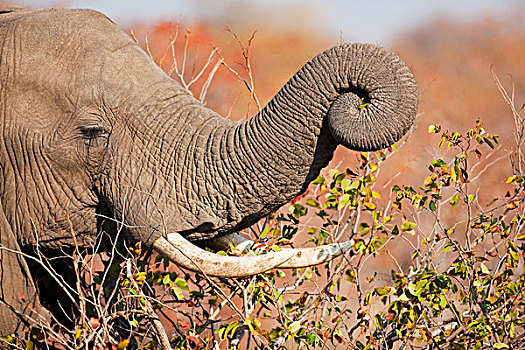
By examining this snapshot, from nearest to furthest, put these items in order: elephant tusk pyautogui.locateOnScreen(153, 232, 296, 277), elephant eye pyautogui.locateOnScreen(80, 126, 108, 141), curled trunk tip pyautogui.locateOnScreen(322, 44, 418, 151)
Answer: curled trunk tip pyautogui.locateOnScreen(322, 44, 418, 151) < elephant tusk pyautogui.locateOnScreen(153, 232, 296, 277) < elephant eye pyautogui.locateOnScreen(80, 126, 108, 141)

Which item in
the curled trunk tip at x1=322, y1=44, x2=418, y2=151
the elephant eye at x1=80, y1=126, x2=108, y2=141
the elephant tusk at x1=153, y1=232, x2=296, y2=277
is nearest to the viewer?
the curled trunk tip at x1=322, y1=44, x2=418, y2=151

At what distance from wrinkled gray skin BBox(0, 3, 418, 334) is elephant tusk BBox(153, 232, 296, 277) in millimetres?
99

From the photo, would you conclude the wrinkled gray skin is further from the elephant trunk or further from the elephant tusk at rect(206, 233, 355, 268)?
the elephant tusk at rect(206, 233, 355, 268)

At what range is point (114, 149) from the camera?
A: 3234 millimetres

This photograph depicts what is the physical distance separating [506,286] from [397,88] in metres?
1.14

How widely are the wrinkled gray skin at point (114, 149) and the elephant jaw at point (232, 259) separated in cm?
7

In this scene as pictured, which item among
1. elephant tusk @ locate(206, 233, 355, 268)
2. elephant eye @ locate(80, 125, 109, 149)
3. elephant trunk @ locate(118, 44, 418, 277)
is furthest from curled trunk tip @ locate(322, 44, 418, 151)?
elephant eye @ locate(80, 125, 109, 149)

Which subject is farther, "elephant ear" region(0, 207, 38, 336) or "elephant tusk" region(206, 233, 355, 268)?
"elephant ear" region(0, 207, 38, 336)

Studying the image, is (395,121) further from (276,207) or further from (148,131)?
(148,131)

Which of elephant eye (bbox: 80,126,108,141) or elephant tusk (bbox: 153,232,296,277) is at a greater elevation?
elephant eye (bbox: 80,126,108,141)

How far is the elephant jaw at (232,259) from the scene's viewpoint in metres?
2.96

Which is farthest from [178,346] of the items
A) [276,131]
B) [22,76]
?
[22,76]

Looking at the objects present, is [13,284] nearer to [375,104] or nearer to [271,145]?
[271,145]

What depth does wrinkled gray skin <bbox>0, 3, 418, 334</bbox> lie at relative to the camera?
9.96ft
